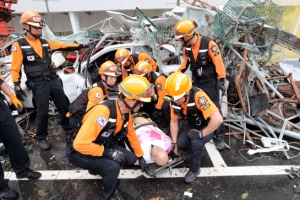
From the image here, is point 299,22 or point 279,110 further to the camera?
point 299,22

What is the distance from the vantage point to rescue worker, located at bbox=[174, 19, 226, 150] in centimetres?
316

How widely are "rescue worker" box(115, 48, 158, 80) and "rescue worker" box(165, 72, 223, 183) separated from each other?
160cm

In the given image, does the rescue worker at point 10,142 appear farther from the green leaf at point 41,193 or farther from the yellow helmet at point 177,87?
the yellow helmet at point 177,87

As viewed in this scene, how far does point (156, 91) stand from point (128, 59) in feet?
3.16

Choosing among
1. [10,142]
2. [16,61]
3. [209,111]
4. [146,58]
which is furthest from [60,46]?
[209,111]

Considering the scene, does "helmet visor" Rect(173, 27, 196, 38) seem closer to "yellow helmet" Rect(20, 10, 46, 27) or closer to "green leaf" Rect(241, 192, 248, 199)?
"yellow helmet" Rect(20, 10, 46, 27)

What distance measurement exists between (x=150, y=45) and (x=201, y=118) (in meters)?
2.22

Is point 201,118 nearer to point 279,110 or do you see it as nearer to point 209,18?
point 279,110

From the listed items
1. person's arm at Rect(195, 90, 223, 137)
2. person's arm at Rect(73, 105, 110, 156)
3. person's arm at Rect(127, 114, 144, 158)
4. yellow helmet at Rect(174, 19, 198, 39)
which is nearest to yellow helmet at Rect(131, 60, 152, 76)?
yellow helmet at Rect(174, 19, 198, 39)

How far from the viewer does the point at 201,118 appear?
289 cm

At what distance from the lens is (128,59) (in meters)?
4.09

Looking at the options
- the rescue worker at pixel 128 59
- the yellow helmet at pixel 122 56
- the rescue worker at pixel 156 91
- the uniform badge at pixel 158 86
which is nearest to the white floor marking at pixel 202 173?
the rescue worker at pixel 156 91

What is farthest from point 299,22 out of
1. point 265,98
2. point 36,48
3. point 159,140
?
point 36,48

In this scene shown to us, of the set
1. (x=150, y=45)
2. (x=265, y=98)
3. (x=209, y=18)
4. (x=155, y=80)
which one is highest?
(x=209, y=18)
